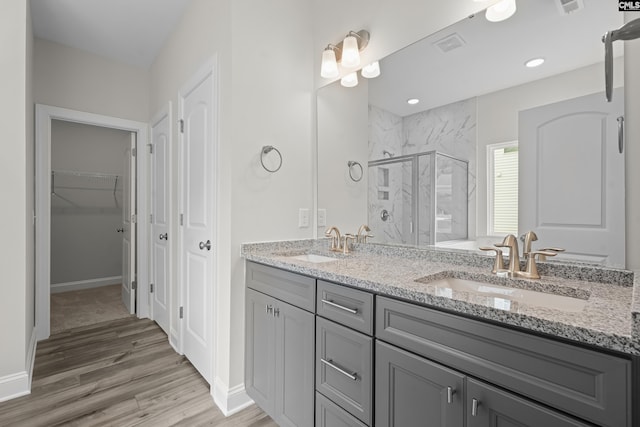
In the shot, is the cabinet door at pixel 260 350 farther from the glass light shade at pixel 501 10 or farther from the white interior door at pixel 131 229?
the white interior door at pixel 131 229

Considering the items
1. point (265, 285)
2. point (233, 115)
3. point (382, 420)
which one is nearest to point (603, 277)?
point (382, 420)

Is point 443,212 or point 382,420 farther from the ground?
point 443,212

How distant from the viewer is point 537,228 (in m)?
1.26

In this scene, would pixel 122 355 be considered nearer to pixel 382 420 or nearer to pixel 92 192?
pixel 382 420

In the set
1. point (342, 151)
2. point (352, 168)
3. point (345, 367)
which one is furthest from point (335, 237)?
point (345, 367)

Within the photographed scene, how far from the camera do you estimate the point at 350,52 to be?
6.16 ft

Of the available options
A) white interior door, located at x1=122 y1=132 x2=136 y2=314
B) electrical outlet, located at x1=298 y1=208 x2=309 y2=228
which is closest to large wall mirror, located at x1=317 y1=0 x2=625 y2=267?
electrical outlet, located at x1=298 y1=208 x2=309 y2=228

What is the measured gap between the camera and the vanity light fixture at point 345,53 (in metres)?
1.88

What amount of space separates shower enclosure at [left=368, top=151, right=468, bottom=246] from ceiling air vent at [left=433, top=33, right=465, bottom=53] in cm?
51

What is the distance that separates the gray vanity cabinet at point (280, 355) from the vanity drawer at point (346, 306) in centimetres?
11

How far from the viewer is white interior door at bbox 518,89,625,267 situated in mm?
1105

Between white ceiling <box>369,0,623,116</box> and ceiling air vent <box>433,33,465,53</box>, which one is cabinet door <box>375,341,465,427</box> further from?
ceiling air vent <box>433,33,465,53</box>

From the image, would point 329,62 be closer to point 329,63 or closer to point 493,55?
point 329,63

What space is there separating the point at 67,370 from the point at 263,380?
1.65 metres
